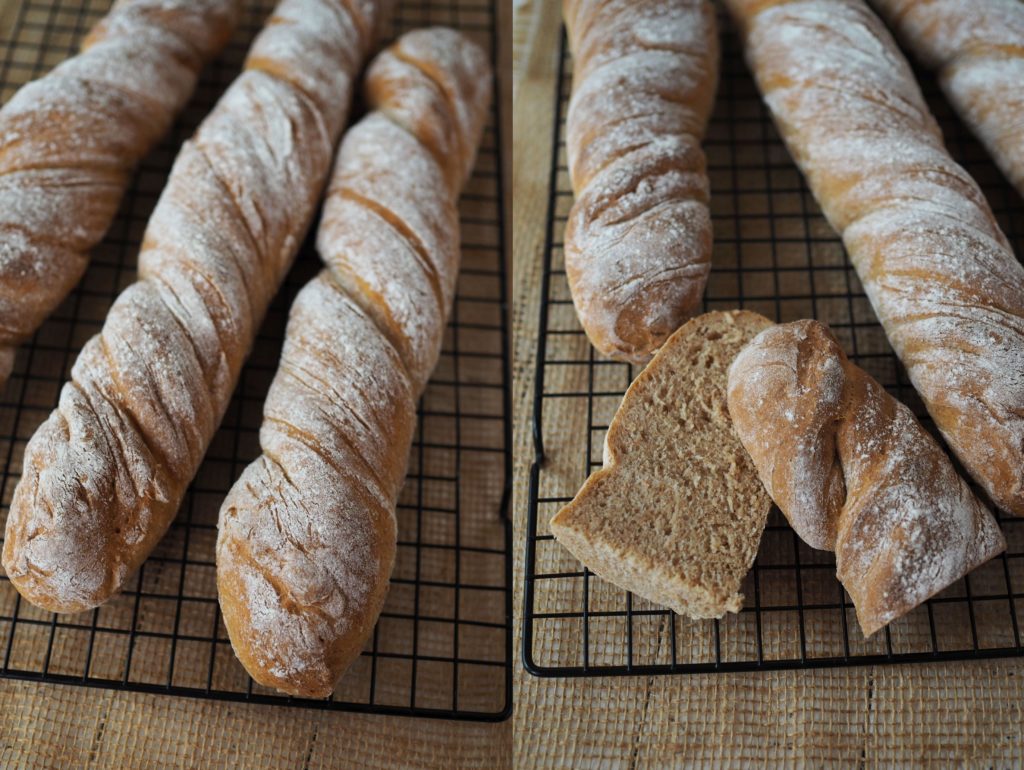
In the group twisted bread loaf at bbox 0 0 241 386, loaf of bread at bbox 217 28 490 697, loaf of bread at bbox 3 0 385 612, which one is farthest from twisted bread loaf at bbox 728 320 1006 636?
twisted bread loaf at bbox 0 0 241 386

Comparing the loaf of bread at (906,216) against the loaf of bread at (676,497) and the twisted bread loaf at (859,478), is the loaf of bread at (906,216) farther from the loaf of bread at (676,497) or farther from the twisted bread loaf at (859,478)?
the loaf of bread at (676,497)

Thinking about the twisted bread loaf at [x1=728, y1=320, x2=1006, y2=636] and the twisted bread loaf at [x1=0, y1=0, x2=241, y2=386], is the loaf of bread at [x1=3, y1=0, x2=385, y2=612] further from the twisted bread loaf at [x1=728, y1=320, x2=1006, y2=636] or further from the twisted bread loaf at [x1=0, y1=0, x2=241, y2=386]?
the twisted bread loaf at [x1=728, y1=320, x2=1006, y2=636]

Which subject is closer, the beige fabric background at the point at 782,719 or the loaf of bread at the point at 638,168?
the beige fabric background at the point at 782,719

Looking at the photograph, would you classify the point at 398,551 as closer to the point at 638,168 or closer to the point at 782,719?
the point at 782,719

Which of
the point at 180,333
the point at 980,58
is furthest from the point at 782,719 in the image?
the point at 980,58

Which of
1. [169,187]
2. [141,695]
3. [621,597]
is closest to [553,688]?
[621,597]

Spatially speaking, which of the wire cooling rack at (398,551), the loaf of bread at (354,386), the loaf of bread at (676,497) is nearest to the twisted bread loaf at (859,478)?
the loaf of bread at (676,497)

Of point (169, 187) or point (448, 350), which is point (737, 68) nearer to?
point (448, 350)
